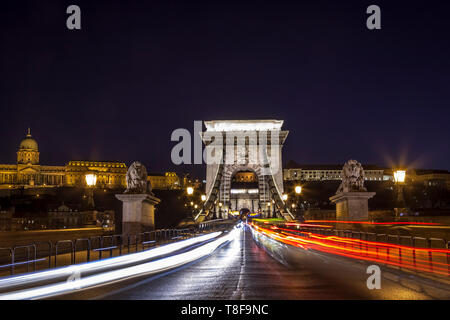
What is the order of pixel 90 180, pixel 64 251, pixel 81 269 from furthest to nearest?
pixel 90 180 < pixel 64 251 < pixel 81 269

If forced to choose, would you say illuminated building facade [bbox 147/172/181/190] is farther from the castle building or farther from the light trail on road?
the light trail on road

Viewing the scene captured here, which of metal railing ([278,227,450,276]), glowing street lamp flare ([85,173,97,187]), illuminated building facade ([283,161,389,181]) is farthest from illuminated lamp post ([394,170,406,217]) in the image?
illuminated building facade ([283,161,389,181])

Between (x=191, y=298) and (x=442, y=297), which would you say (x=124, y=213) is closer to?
(x=191, y=298)

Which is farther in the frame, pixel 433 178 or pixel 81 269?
pixel 433 178

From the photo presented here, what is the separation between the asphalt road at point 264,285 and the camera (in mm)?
8688

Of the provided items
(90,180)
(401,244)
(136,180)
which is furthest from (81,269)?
(401,244)

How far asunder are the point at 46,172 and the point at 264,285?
171m

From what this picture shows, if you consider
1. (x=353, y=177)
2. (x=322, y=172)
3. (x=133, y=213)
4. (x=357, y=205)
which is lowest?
(x=133, y=213)

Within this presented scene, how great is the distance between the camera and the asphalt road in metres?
8.69

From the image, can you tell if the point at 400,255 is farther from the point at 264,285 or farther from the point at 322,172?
the point at 322,172

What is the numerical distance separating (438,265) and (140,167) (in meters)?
13.0

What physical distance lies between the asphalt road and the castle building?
149171mm

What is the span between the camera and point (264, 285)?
998 centimetres
